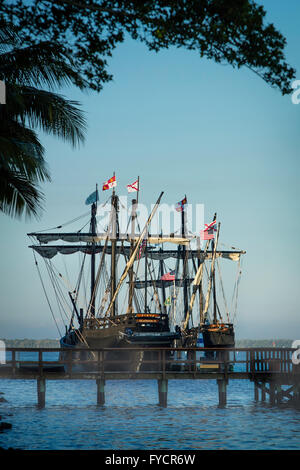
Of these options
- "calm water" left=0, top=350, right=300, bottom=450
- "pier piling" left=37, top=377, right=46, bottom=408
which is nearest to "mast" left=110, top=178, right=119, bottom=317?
"calm water" left=0, top=350, right=300, bottom=450

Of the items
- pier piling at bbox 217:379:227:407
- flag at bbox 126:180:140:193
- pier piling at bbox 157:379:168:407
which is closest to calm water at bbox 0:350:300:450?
pier piling at bbox 217:379:227:407

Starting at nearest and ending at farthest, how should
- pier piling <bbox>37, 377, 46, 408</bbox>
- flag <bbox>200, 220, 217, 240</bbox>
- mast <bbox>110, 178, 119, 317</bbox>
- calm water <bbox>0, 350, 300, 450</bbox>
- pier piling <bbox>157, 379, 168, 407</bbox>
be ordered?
calm water <bbox>0, 350, 300, 450</bbox>, pier piling <bbox>37, 377, 46, 408</bbox>, pier piling <bbox>157, 379, 168, 407</bbox>, mast <bbox>110, 178, 119, 317</bbox>, flag <bbox>200, 220, 217, 240</bbox>

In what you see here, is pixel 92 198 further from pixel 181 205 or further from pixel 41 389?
pixel 41 389

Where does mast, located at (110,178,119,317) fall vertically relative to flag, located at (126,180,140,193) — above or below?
below

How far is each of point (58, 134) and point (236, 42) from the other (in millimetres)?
7406

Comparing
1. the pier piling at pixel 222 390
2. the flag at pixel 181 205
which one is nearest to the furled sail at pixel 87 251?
the flag at pixel 181 205

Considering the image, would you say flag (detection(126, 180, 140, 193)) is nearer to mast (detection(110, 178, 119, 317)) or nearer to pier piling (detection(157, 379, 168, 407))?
mast (detection(110, 178, 119, 317))

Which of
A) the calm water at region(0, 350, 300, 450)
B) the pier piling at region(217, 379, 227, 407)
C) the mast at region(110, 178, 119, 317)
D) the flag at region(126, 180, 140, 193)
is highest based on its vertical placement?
the flag at region(126, 180, 140, 193)

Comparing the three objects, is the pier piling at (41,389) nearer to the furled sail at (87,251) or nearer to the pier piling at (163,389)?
the pier piling at (163,389)
